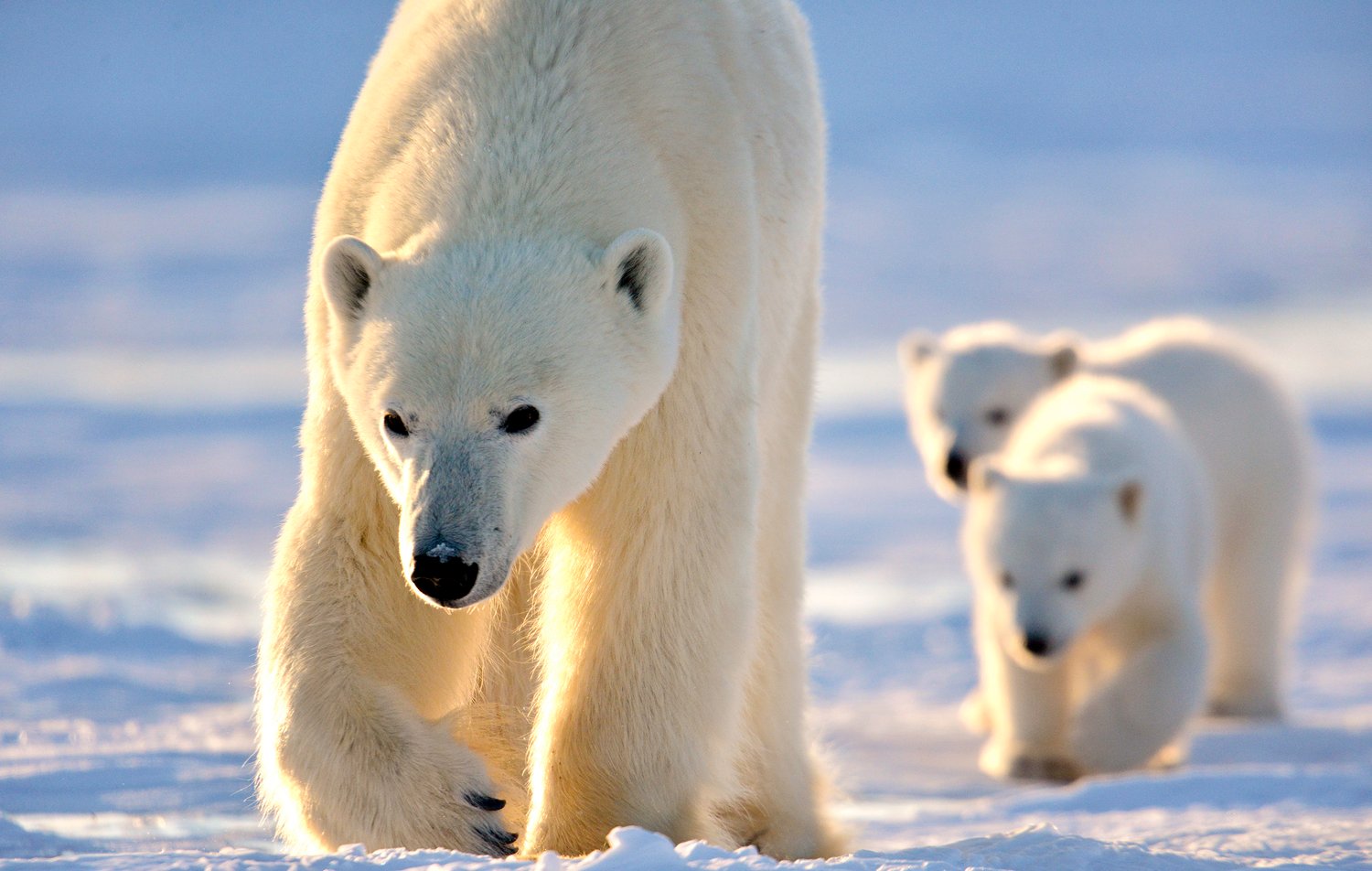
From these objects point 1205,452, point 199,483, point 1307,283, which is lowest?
point 1205,452

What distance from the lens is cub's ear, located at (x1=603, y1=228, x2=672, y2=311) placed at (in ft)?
9.68

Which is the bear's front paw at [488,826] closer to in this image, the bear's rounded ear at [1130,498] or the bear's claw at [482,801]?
the bear's claw at [482,801]

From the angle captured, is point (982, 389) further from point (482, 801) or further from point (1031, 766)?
point (482, 801)

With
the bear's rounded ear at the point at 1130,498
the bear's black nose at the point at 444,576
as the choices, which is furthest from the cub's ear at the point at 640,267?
the bear's rounded ear at the point at 1130,498

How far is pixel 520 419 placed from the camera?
2.89 metres

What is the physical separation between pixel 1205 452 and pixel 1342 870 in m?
4.32

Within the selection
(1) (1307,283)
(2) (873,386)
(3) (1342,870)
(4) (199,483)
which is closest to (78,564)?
(4) (199,483)

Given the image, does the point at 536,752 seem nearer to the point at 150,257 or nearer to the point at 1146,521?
the point at 1146,521

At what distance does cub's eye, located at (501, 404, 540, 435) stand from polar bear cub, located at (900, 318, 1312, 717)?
5.11 m

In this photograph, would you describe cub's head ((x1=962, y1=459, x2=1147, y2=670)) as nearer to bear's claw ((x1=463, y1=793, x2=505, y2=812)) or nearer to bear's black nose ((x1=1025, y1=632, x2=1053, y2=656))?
bear's black nose ((x1=1025, y1=632, x2=1053, y2=656))

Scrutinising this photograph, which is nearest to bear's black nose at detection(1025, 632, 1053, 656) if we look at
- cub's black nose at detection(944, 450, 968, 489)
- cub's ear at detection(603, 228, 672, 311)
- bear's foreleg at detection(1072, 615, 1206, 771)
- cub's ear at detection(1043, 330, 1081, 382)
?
bear's foreleg at detection(1072, 615, 1206, 771)

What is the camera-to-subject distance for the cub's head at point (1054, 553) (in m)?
6.16

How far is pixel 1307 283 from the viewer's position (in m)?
21.4

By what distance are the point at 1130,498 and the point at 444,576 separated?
4038 mm
